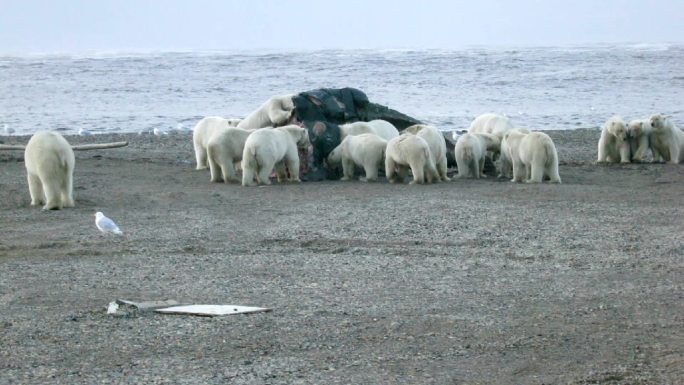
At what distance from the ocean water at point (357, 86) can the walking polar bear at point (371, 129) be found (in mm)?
10466

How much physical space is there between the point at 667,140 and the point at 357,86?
31.2 m

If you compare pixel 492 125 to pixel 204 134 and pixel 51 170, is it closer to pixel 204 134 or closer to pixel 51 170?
pixel 204 134

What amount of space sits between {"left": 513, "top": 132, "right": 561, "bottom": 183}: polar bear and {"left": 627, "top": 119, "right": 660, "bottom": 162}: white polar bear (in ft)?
9.33

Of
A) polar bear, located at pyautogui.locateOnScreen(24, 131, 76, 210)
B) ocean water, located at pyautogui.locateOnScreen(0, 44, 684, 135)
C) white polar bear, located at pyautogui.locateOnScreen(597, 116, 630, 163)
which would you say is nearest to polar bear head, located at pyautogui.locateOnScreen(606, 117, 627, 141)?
white polar bear, located at pyautogui.locateOnScreen(597, 116, 630, 163)

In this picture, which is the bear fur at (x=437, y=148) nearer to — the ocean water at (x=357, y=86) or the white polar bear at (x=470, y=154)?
the white polar bear at (x=470, y=154)

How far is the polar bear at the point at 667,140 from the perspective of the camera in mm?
18188

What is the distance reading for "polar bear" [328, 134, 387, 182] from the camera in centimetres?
1622

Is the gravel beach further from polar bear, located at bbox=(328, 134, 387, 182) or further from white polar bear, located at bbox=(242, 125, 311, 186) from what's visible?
polar bear, located at bbox=(328, 134, 387, 182)

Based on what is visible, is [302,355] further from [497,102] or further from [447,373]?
[497,102]

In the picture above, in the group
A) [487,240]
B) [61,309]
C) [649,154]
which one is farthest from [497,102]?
[61,309]

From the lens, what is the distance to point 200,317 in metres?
8.23

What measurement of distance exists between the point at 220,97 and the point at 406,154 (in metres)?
26.6

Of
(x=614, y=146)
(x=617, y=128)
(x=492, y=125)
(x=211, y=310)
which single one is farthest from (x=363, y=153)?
(x=211, y=310)

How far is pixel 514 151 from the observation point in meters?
16.0
